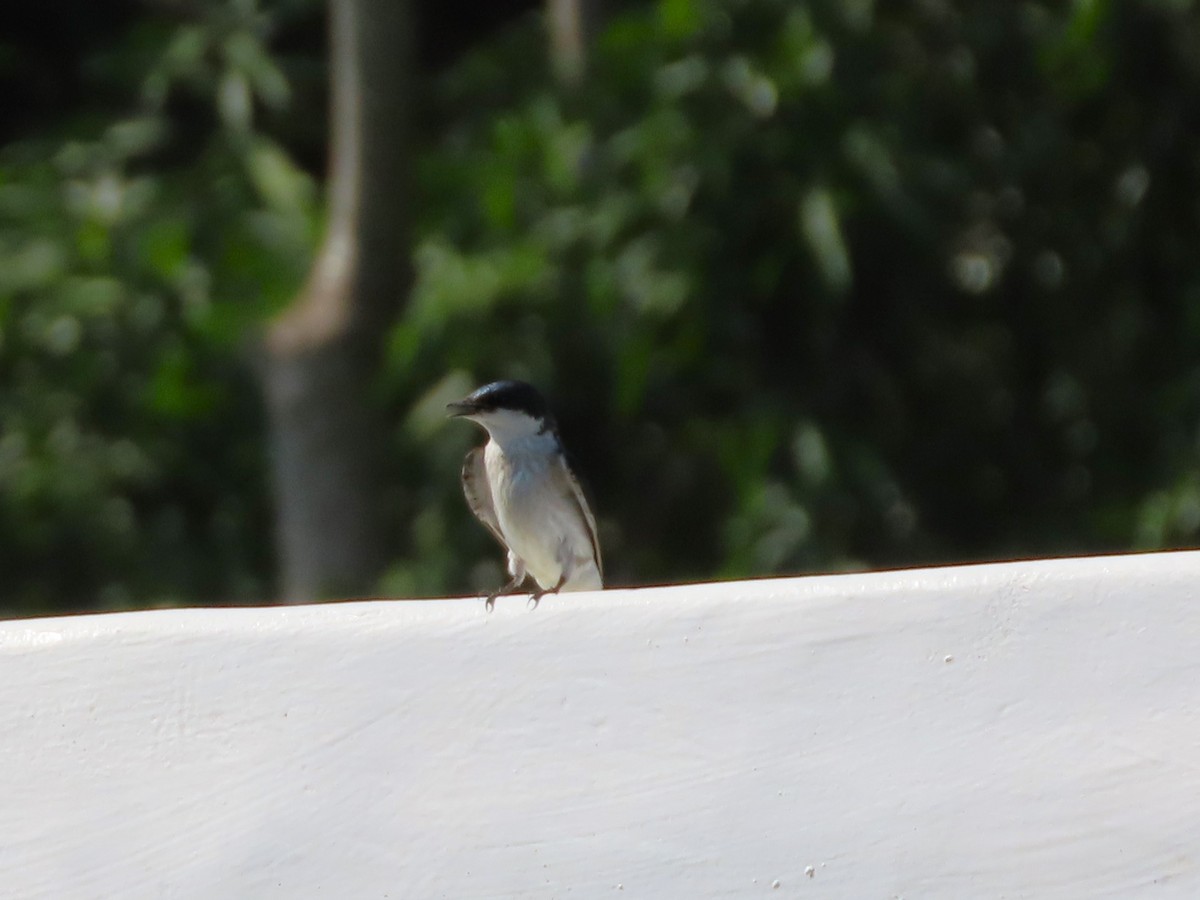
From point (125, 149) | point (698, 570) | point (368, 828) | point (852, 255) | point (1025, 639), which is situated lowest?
point (698, 570)

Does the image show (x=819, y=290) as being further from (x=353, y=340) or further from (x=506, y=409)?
(x=353, y=340)

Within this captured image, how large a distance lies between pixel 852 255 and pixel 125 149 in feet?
8.99

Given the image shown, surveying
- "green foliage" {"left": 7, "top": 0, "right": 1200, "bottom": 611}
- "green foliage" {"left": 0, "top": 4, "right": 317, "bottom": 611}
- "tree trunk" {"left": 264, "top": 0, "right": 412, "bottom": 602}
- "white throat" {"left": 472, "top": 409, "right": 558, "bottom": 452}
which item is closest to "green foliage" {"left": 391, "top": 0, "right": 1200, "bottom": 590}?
"green foliage" {"left": 7, "top": 0, "right": 1200, "bottom": 611}

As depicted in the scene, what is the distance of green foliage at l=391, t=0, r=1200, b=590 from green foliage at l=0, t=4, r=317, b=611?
0.85m

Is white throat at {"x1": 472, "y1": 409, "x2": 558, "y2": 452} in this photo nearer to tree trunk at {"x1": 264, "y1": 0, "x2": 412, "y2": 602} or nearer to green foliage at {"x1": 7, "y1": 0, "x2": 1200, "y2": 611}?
green foliage at {"x1": 7, "y1": 0, "x2": 1200, "y2": 611}

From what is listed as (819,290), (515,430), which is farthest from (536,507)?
(819,290)

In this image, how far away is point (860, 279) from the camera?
4.96 m

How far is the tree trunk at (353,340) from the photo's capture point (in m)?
5.28

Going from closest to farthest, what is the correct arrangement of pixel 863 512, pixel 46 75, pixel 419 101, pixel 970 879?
pixel 970 879, pixel 863 512, pixel 419 101, pixel 46 75

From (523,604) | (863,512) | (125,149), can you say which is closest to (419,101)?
(125,149)

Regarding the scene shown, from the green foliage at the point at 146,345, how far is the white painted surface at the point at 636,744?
2965mm

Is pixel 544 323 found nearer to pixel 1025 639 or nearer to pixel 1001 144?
pixel 1001 144

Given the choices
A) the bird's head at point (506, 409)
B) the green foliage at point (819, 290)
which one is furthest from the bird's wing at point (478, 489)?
the green foliage at point (819, 290)

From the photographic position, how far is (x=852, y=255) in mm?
4910
